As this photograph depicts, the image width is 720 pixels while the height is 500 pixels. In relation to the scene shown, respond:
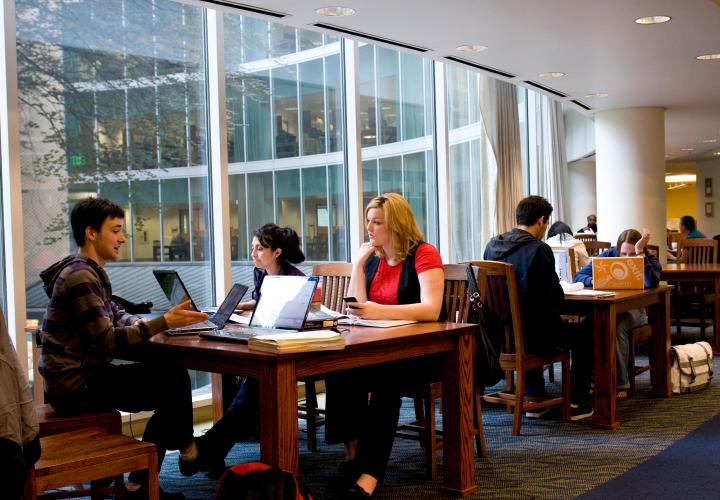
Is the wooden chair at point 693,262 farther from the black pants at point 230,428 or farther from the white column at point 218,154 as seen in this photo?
the black pants at point 230,428

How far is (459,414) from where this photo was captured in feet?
10.6

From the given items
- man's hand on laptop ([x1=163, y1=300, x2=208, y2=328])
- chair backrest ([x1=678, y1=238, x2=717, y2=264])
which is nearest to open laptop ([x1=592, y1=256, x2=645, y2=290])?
man's hand on laptop ([x1=163, y1=300, x2=208, y2=328])

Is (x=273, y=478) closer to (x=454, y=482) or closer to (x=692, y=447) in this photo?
(x=454, y=482)

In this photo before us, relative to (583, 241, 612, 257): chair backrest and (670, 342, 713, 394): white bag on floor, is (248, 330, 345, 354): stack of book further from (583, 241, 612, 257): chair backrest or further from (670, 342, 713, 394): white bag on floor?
(583, 241, 612, 257): chair backrest

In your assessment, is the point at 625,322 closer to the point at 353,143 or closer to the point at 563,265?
the point at 563,265

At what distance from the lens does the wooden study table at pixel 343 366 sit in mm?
2549

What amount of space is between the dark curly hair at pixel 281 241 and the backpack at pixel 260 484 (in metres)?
1.60

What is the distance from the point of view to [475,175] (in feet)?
26.7

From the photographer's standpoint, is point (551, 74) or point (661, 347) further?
point (551, 74)

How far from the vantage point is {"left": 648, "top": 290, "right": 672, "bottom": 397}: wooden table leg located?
17.1 feet

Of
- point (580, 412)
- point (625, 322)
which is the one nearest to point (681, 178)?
point (625, 322)

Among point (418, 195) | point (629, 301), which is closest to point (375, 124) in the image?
point (418, 195)

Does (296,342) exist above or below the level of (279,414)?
above

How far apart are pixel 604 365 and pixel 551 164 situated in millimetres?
6525
